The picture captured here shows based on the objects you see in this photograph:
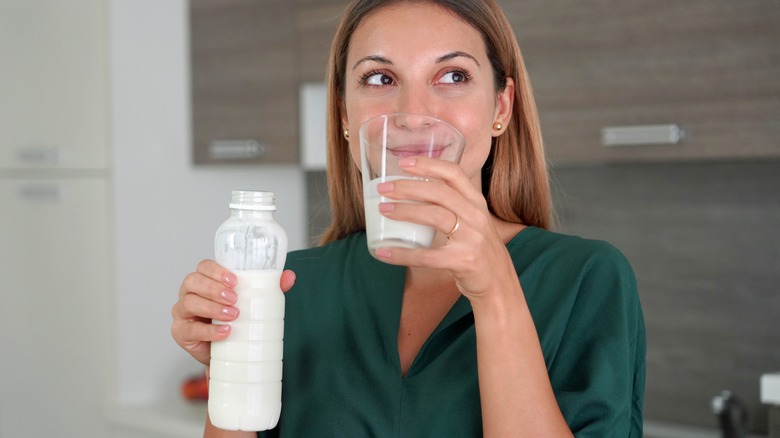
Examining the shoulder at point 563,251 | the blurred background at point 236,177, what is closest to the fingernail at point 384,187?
the shoulder at point 563,251

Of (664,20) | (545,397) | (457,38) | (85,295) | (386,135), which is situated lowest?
(85,295)

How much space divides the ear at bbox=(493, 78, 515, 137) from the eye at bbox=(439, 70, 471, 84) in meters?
0.13

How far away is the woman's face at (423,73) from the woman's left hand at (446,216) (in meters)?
0.26

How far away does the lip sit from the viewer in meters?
0.88

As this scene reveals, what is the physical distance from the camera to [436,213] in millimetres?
840

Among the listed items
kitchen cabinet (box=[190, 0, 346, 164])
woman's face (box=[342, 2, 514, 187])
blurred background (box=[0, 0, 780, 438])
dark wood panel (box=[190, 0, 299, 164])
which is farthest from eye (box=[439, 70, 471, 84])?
dark wood panel (box=[190, 0, 299, 164])

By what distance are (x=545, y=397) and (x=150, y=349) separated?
2.15 m

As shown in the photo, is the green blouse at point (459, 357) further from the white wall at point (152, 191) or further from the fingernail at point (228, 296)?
the white wall at point (152, 191)

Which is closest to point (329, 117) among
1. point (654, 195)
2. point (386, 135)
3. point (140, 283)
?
point (386, 135)

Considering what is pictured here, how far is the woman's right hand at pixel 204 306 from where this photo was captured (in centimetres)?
96

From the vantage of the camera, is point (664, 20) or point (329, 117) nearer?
point (329, 117)

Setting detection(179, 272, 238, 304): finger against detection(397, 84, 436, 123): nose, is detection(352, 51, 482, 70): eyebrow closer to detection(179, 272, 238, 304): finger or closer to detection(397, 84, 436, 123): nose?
detection(397, 84, 436, 123): nose

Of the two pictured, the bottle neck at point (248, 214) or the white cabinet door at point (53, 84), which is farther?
the white cabinet door at point (53, 84)

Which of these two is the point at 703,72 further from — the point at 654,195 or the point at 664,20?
the point at 654,195
